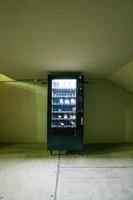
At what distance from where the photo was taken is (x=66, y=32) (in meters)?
2.51

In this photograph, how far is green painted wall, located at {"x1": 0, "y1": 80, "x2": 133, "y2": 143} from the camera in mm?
6473

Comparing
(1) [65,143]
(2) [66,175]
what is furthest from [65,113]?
(2) [66,175]

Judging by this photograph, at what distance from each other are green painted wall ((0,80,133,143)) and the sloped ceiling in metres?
2.34

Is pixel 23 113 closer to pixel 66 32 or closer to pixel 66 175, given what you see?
pixel 66 175

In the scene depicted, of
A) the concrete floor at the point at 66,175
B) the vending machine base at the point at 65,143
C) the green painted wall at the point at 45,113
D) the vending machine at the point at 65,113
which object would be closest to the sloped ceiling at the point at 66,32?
the vending machine at the point at 65,113

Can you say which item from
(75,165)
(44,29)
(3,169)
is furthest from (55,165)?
(44,29)

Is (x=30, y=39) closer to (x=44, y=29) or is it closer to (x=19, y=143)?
(x=44, y=29)

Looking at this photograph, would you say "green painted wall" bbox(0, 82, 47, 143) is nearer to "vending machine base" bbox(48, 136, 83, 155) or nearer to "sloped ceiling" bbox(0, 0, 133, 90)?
"vending machine base" bbox(48, 136, 83, 155)

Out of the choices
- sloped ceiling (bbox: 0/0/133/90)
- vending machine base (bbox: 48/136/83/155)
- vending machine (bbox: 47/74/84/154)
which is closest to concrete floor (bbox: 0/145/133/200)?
vending machine base (bbox: 48/136/83/155)

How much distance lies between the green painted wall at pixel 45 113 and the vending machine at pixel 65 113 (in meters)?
1.41

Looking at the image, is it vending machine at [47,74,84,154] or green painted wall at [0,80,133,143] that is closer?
vending machine at [47,74,84,154]

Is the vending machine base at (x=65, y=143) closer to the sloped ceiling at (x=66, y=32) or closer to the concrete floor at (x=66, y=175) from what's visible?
the concrete floor at (x=66, y=175)

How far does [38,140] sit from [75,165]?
7.86ft

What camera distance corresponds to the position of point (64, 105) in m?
5.17
